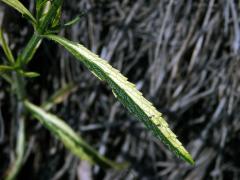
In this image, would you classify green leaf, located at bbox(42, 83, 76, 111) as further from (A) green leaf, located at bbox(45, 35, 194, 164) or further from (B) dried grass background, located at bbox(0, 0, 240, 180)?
(A) green leaf, located at bbox(45, 35, 194, 164)

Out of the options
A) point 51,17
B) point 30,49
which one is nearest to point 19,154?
point 30,49

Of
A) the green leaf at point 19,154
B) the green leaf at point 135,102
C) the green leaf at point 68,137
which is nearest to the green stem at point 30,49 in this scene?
the green leaf at point 135,102

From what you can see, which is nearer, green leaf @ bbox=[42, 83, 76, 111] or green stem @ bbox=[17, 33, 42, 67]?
green stem @ bbox=[17, 33, 42, 67]

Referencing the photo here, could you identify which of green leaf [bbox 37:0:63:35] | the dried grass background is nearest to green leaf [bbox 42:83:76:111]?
the dried grass background

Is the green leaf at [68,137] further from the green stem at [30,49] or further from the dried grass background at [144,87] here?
the green stem at [30,49]

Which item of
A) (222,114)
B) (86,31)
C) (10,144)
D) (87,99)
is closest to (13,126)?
(10,144)

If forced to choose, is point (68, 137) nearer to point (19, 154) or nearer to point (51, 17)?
point (19, 154)
